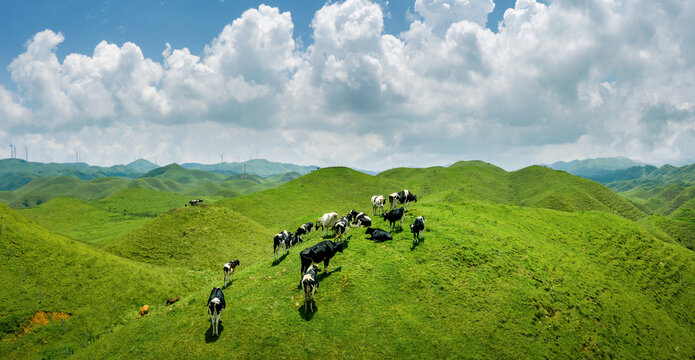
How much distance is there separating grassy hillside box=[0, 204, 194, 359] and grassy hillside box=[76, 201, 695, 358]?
4690 mm

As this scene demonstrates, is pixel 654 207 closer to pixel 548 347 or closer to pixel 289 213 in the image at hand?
pixel 289 213

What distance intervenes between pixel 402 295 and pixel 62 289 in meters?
29.9

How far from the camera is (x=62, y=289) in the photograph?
83.4 ft

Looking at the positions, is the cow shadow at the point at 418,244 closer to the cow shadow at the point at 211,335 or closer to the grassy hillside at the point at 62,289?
the cow shadow at the point at 211,335

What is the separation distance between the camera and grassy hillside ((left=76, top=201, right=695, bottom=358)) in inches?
641

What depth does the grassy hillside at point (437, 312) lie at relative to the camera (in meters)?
16.3

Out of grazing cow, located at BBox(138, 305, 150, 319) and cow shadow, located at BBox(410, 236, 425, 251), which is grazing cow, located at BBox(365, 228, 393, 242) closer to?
cow shadow, located at BBox(410, 236, 425, 251)

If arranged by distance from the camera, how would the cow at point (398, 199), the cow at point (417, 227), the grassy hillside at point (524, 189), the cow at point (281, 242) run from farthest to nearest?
the grassy hillside at point (524, 189) < the cow at point (398, 199) < the cow at point (281, 242) < the cow at point (417, 227)

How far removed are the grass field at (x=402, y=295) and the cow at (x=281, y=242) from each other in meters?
1.12

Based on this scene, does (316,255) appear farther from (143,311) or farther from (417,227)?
(143,311)

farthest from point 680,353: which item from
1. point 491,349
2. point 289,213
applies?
point 289,213

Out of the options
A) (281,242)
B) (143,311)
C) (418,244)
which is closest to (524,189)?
(418,244)

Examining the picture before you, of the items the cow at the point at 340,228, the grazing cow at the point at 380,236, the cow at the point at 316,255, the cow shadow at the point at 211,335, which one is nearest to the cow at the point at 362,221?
the grazing cow at the point at 380,236

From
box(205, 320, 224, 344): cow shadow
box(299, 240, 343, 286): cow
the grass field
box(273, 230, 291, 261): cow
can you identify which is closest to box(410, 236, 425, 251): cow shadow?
the grass field
